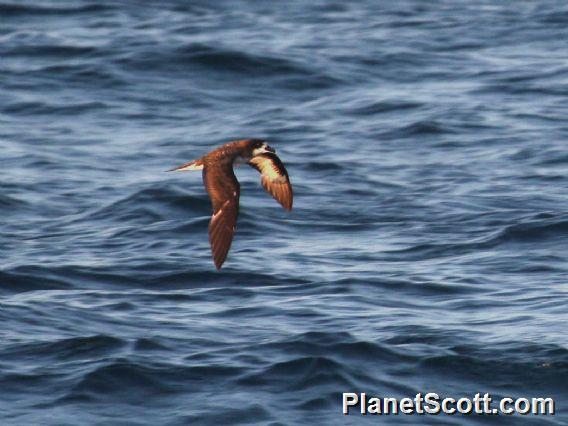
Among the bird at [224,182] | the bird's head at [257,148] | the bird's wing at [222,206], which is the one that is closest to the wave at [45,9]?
the bird at [224,182]

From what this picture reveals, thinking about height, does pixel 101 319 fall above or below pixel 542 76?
below

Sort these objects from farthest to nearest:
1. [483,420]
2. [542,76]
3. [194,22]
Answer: [194,22], [542,76], [483,420]

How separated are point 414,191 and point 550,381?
4.68 meters

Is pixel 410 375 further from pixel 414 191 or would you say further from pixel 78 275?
pixel 414 191

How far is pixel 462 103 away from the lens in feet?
57.5

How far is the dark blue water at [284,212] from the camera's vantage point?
1007cm

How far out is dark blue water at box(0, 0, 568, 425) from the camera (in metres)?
10.1

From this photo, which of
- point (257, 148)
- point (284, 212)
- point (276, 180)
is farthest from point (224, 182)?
point (284, 212)

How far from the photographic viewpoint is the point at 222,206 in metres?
9.37

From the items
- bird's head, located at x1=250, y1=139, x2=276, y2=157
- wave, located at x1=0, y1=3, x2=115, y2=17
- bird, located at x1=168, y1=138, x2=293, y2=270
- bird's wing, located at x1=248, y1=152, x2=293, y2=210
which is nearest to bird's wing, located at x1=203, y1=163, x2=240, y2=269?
bird, located at x1=168, y1=138, x2=293, y2=270

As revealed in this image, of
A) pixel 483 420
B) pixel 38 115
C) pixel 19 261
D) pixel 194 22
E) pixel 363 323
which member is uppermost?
pixel 194 22

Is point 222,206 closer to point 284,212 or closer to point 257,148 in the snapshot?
point 257,148

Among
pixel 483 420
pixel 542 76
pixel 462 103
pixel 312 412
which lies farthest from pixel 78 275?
pixel 542 76

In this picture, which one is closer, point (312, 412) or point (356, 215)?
point (312, 412)
